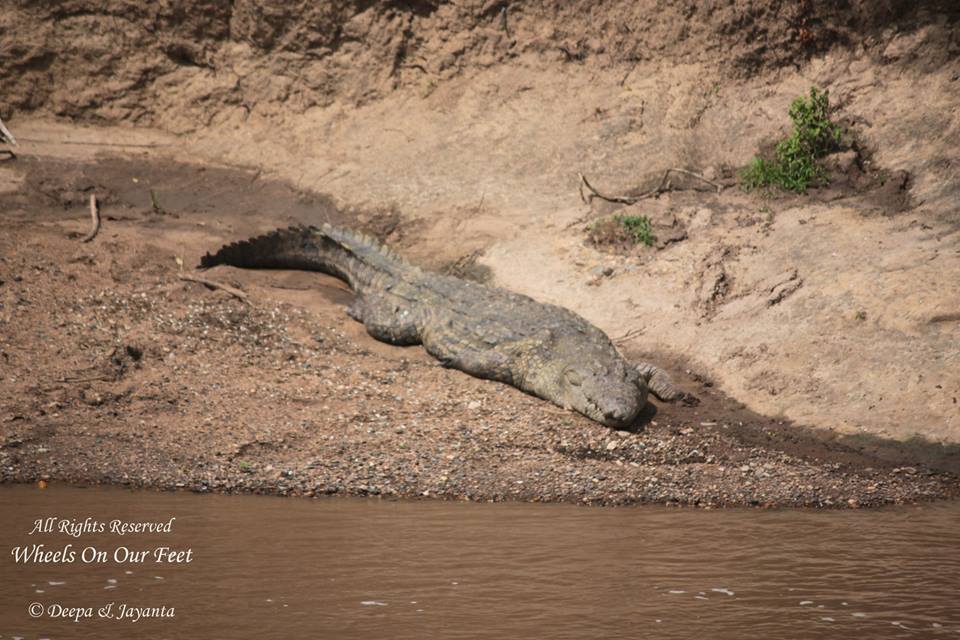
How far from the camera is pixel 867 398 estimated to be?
734 cm


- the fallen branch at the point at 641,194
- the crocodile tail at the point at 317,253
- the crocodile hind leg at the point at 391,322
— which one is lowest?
the crocodile hind leg at the point at 391,322

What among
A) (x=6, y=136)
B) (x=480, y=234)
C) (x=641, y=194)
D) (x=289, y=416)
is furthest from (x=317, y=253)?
(x=6, y=136)

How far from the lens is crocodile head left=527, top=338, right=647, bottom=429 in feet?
24.1

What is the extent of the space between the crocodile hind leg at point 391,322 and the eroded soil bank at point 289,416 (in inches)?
6.2

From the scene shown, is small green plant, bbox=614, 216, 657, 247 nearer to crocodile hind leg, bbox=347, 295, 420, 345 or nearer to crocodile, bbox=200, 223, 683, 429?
crocodile, bbox=200, 223, 683, 429

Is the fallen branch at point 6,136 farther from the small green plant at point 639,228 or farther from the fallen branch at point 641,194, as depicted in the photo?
the small green plant at point 639,228

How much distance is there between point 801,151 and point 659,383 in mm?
3870

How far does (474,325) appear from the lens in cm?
841

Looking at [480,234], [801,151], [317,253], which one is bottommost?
[317,253]

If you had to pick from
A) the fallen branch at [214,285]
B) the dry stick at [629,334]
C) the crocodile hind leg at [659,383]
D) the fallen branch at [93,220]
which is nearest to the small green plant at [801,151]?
the dry stick at [629,334]

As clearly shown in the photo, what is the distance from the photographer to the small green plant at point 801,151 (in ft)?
33.1

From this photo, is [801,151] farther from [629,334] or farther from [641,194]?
[629,334]

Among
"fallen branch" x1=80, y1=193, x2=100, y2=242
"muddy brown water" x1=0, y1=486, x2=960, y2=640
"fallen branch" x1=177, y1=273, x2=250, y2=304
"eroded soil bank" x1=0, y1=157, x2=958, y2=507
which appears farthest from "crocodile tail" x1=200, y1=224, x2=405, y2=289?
"muddy brown water" x1=0, y1=486, x2=960, y2=640

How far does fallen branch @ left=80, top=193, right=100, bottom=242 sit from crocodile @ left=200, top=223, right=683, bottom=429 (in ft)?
3.85
